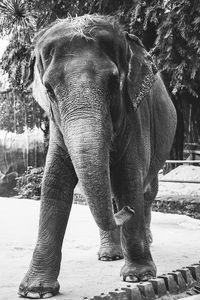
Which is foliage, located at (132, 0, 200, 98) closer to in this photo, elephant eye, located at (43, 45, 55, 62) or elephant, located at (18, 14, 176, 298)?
elephant, located at (18, 14, 176, 298)

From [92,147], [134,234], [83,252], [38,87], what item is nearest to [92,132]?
[92,147]

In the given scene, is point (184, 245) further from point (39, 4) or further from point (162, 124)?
point (39, 4)

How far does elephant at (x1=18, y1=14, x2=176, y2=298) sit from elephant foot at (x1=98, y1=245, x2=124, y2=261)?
0.96 meters

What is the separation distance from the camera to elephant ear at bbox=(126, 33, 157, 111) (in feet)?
12.3

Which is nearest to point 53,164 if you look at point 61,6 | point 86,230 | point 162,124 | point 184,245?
point 162,124

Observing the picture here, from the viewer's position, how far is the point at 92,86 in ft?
10.6

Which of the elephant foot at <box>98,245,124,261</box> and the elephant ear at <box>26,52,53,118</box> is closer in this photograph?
the elephant ear at <box>26,52,53,118</box>

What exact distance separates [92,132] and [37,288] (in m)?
1.12

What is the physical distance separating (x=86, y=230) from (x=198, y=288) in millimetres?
3536

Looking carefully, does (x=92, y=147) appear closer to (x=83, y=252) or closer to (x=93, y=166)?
(x=93, y=166)

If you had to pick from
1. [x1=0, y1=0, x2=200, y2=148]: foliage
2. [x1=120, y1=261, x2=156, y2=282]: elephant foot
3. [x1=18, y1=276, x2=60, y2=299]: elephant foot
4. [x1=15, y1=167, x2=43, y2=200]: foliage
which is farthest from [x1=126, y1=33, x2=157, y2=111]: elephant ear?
[x1=15, y1=167, x2=43, y2=200]: foliage

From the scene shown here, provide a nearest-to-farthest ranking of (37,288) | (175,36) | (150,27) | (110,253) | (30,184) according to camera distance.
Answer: (37,288), (110,253), (175,36), (150,27), (30,184)

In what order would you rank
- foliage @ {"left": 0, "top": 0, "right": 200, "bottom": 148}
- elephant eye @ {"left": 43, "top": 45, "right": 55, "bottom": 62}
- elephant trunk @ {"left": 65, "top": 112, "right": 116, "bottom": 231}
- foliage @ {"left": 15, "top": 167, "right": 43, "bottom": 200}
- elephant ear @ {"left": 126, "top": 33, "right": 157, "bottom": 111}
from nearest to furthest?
elephant trunk @ {"left": 65, "top": 112, "right": 116, "bottom": 231} → elephant eye @ {"left": 43, "top": 45, "right": 55, "bottom": 62} → elephant ear @ {"left": 126, "top": 33, "right": 157, "bottom": 111} → foliage @ {"left": 0, "top": 0, "right": 200, "bottom": 148} → foliage @ {"left": 15, "top": 167, "right": 43, "bottom": 200}

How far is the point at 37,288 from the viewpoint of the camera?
3604 millimetres
